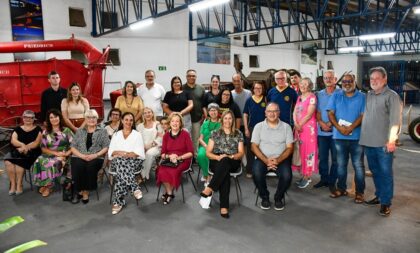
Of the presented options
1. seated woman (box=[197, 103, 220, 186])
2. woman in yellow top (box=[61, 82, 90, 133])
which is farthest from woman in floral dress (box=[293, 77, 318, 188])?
woman in yellow top (box=[61, 82, 90, 133])

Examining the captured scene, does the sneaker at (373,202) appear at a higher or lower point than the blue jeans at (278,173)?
lower

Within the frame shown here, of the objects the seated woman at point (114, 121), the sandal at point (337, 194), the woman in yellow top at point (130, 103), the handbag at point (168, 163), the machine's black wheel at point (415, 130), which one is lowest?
the sandal at point (337, 194)

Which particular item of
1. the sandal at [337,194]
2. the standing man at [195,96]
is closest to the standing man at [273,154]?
the sandal at [337,194]

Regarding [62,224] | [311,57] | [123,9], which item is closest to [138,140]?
[62,224]

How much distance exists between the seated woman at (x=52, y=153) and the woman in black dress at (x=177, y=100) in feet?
4.68

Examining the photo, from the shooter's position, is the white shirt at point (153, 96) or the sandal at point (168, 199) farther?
the white shirt at point (153, 96)

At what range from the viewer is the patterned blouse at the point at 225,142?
12.1 feet

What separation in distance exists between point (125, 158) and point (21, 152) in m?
1.40

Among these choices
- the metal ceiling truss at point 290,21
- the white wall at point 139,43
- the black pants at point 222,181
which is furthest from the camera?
the metal ceiling truss at point 290,21

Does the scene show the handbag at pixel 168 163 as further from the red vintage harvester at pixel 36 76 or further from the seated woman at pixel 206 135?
the red vintage harvester at pixel 36 76

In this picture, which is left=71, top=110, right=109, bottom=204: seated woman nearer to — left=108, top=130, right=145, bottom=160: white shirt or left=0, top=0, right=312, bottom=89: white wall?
left=108, top=130, right=145, bottom=160: white shirt

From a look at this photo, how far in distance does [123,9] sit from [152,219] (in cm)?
1001

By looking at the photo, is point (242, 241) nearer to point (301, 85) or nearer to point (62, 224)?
point (62, 224)

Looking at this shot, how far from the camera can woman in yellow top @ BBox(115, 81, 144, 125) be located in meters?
4.65
